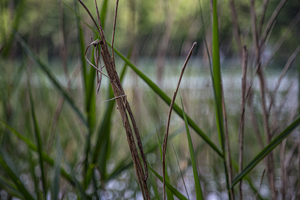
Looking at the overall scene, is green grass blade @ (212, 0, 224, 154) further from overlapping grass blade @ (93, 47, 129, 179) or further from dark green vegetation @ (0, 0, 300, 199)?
overlapping grass blade @ (93, 47, 129, 179)

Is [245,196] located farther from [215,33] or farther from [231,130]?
[215,33]

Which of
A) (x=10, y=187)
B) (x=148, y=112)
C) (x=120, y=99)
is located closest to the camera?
(x=120, y=99)

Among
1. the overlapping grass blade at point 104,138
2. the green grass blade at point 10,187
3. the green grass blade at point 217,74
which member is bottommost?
the green grass blade at point 10,187

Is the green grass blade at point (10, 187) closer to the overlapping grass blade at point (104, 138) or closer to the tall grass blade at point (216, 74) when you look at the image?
the overlapping grass blade at point (104, 138)

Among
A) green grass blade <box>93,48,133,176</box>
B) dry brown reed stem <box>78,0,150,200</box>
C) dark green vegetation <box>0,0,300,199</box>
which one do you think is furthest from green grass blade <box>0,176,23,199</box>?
dry brown reed stem <box>78,0,150,200</box>

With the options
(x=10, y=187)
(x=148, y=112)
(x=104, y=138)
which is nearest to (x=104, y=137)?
(x=104, y=138)

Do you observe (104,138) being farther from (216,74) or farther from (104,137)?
(216,74)

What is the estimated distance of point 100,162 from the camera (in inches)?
14.1

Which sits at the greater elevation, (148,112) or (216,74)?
(216,74)

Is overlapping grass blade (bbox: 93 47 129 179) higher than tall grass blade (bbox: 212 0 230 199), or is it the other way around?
tall grass blade (bbox: 212 0 230 199)

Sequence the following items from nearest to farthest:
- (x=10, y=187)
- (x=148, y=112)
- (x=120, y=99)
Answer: (x=120, y=99)
(x=10, y=187)
(x=148, y=112)

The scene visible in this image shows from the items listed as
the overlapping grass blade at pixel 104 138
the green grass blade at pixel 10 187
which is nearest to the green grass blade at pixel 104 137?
the overlapping grass blade at pixel 104 138

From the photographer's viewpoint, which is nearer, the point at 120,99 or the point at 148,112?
the point at 120,99

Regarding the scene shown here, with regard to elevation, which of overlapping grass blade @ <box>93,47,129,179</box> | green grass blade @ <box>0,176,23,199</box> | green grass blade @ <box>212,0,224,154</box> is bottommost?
green grass blade @ <box>0,176,23,199</box>
